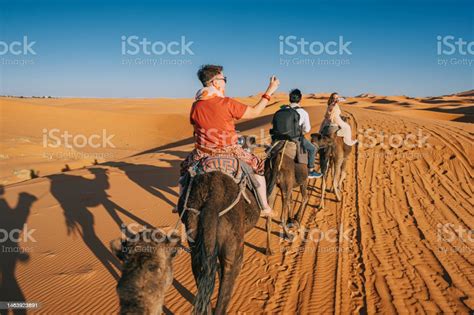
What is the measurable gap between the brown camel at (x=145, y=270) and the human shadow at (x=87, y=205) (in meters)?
4.09

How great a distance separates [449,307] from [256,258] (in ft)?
11.2

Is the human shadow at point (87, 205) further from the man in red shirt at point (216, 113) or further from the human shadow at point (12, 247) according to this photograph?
the man in red shirt at point (216, 113)

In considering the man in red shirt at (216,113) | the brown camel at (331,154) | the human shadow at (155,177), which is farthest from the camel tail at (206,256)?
the human shadow at (155,177)

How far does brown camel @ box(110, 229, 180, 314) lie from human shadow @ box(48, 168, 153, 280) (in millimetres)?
4093

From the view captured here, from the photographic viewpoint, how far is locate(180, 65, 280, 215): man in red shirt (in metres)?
4.07

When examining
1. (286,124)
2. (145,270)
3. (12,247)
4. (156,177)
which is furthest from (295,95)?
(156,177)

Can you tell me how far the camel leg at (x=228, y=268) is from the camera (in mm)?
3688

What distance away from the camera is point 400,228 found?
7.96 meters

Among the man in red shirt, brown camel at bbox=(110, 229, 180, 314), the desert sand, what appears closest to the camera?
brown camel at bbox=(110, 229, 180, 314)

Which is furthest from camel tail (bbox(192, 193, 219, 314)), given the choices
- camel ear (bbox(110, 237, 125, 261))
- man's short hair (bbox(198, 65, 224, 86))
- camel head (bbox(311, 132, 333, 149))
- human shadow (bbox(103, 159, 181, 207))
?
human shadow (bbox(103, 159, 181, 207))

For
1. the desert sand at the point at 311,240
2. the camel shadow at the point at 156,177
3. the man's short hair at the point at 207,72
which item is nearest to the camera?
the man's short hair at the point at 207,72

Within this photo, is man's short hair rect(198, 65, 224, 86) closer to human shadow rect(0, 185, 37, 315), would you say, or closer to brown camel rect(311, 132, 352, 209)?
human shadow rect(0, 185, 37, 315)

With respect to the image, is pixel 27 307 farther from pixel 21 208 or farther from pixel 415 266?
pixel 415 266

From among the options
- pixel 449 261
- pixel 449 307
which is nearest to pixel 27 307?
pixel 449 307
